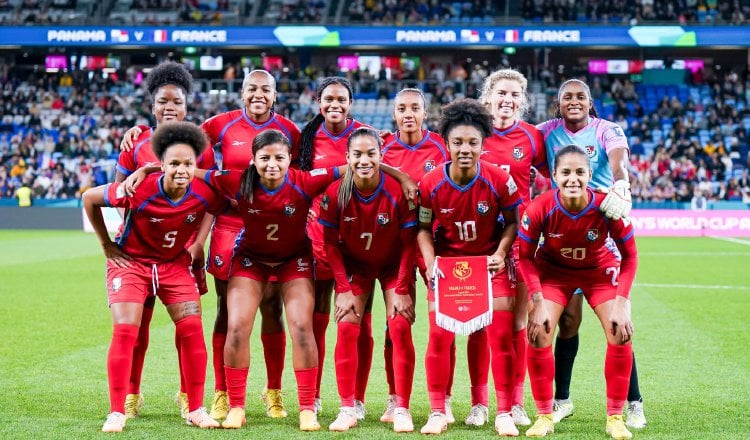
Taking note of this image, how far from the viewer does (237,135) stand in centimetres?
678

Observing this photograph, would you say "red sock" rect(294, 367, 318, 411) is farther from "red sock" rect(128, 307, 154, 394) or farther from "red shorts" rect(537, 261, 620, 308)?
"red shorts" rect(537, 261, 620, 308)

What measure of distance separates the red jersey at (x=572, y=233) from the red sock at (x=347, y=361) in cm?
116

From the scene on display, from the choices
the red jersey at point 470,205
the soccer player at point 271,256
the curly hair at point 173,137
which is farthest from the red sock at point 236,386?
the red jersey at point 470,205

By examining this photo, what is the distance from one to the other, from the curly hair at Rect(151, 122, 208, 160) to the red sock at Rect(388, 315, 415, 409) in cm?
170

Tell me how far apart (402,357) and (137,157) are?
238 cm

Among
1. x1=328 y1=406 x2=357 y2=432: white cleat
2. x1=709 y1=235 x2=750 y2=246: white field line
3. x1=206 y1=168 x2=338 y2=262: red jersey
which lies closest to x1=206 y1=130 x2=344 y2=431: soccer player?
x1=206 y1=168 x2=338 y2=262: red jersey

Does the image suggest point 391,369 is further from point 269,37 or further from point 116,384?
point 269,37

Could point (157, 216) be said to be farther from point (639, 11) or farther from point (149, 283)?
point (639, 11)

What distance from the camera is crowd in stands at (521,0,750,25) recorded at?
110ft

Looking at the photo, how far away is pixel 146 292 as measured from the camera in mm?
6016

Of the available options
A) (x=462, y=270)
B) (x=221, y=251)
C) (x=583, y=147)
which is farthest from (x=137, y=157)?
(x=583, y=147)

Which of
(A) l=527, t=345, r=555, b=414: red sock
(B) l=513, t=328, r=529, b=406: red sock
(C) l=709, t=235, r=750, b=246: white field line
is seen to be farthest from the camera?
(C) l=709, t=235, r=750, b=246: white field line

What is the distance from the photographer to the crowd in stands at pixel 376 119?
2923 centimetres

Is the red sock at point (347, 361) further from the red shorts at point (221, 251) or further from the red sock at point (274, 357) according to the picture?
the red shorts at point (221, 251)
